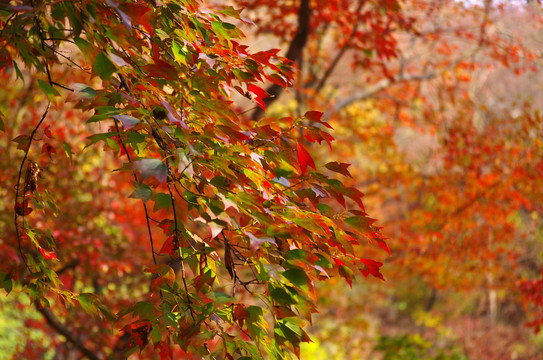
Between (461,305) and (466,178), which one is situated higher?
(466,178)

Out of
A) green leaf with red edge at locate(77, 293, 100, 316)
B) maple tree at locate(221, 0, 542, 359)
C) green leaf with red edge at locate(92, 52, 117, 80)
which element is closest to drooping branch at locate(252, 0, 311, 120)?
maple tree at locate(221, 0, 542, 359)

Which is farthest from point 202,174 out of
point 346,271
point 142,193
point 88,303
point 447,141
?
point 447,141

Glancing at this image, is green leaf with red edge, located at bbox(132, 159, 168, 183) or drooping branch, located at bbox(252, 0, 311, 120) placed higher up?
green leaf with red edge, located at bbox(132, 159, 168, 183)

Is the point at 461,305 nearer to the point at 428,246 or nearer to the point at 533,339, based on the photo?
the point at 533,339

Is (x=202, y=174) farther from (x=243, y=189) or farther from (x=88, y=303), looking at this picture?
(x=88, y=303)

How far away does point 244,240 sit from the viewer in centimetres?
154

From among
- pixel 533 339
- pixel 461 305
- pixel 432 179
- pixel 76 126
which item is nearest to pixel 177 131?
pixel 76 126

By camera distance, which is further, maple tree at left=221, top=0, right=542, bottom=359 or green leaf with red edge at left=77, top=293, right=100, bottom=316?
maple tree at left=221, top=0, right=542, bottom=359

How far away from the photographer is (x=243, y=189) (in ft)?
5.17

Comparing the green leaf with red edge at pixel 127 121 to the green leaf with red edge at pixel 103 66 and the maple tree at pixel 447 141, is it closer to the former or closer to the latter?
the green leaf with red edge at pixel 103 66

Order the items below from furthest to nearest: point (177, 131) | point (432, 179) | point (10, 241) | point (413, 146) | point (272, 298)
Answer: point (413, 146), point (432, 179), point (10, 241), point (272, 298), point (177, 131)

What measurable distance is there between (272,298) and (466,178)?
7886 mm

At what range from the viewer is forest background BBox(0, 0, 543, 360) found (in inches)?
59.6

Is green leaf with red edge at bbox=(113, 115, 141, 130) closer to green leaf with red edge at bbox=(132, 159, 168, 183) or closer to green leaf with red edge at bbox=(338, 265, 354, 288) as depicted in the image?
green leaf with red edge at bbox=(132, 159, 168, 183)
